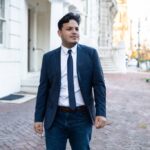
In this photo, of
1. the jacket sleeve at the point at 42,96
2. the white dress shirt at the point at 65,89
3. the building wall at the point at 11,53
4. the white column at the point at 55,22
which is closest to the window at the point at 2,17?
the building wall at the point at 11,53

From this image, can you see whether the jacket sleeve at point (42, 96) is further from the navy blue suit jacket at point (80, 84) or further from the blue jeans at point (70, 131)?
the blue jeans at point (70, 131)

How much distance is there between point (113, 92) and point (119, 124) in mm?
7000

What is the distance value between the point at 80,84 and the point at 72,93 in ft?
0.37

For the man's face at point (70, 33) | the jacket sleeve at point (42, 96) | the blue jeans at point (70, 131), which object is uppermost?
the man's face at point (70, 33)

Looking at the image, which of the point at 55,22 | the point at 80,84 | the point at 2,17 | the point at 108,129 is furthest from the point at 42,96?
the point at 55,22

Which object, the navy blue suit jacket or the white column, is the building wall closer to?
the white column

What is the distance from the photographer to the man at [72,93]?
358 cm

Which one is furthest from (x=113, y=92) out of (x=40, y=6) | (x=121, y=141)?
(x=121, y=141)

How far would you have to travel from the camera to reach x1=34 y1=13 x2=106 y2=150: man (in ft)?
11.7

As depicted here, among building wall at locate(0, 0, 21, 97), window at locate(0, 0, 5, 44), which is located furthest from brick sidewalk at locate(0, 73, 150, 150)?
window at locate(0, 0, 5, 44)

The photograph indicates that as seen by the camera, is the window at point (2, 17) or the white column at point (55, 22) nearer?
the window at point (2, 17)

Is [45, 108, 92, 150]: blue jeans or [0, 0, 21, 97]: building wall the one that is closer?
[45, 108, 92, 150]: blue jeans

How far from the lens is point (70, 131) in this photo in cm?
362

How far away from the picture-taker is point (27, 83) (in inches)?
557
